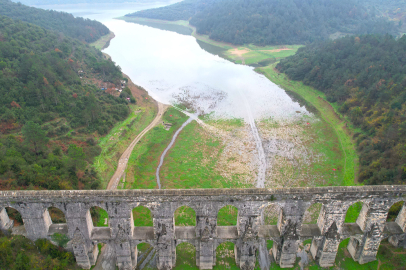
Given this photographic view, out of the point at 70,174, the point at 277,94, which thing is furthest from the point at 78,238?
the point at 277,94

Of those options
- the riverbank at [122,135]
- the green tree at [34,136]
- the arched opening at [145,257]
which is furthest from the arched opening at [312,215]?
the green tree at [34,136]

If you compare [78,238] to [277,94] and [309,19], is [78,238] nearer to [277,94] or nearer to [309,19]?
[277,94]

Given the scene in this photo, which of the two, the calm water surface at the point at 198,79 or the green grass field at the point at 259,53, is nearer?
the calm water surface at the point at 198,79

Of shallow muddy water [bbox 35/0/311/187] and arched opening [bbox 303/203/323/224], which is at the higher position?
shallow muddy water [bbox 35/0/311/187]

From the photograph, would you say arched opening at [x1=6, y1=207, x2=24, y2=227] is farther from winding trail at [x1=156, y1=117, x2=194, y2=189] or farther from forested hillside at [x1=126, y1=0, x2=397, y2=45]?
forested hillside at [x1=126, y1=0, x2=397, y2=45]

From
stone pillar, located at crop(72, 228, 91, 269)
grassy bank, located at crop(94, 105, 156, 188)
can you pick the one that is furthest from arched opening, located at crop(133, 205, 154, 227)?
grassy bank, located at crop(94, 105, 156, 188)

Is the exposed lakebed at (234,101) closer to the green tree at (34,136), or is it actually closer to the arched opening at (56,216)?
the arched opening at (56,216)
